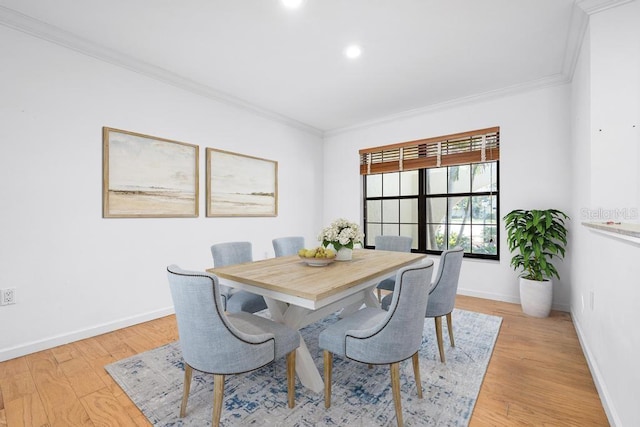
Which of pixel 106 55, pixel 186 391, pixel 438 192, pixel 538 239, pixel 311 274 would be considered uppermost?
pixel 106 55

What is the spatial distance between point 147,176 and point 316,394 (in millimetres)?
2670

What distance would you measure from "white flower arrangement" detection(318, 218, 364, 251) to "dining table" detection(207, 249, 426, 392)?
0.17m

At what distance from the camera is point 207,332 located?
1.39 meters

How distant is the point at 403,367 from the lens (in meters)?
2.13

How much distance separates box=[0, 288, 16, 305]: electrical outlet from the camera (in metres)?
2.27

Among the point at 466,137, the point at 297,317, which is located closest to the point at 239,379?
the point at 297,317

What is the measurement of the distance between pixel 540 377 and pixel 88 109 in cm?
430

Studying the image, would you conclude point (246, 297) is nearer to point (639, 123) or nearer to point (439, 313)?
point (439, 313)

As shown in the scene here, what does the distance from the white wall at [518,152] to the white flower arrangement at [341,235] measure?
2370 mm

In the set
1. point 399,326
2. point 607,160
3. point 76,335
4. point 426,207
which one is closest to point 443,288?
point 399,326

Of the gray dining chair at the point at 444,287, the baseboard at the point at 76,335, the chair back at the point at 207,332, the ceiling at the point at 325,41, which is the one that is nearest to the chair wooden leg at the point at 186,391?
the chair back at the point at 207,332

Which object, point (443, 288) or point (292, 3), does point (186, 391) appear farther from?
point (292, 3)

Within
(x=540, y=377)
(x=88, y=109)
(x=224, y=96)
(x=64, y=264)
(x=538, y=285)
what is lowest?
(x=540, y=377)

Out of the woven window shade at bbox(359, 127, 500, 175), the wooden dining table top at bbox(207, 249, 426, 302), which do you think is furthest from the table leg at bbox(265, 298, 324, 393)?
the woven window shade at bbox(359, 127, 500, 175)
